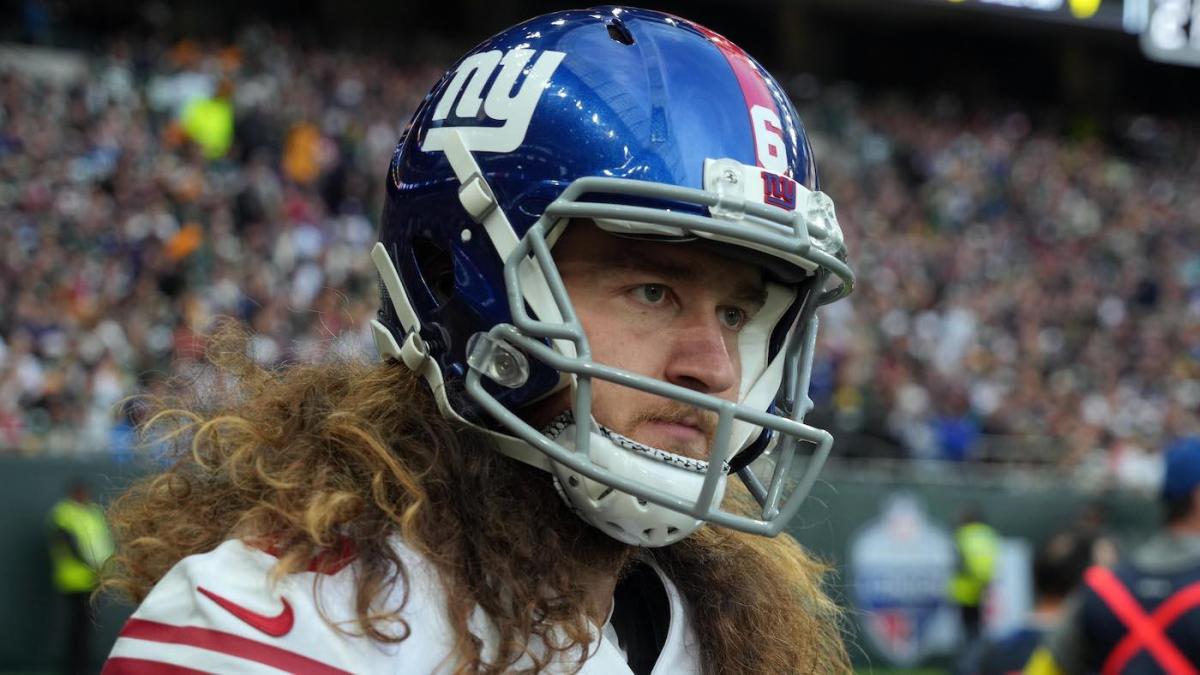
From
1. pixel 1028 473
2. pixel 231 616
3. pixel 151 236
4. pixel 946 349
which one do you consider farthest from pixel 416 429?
pixel 946 349

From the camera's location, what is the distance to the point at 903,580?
10.8 m

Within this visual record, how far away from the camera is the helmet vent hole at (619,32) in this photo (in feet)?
5.87

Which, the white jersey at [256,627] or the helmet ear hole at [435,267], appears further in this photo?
the helmet ear hole at [435,267]

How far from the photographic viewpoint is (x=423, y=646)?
1463mm

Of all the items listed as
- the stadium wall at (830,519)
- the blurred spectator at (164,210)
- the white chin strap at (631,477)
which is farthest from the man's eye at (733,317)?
the blurred spectator at (164,210)

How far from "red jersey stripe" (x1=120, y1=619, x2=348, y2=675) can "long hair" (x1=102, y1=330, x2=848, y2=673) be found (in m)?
0.07

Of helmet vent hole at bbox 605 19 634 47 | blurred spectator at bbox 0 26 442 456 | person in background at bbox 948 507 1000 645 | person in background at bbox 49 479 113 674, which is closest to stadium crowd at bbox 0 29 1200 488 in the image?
blurred spectator at bbox 0 26 442 456

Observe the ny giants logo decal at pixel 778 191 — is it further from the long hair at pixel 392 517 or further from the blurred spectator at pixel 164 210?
the blurred spectator at pixel 164 210

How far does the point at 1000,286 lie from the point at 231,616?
1549cm

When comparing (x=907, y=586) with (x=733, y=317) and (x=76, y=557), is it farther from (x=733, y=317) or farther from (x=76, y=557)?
(x=733, y=317)

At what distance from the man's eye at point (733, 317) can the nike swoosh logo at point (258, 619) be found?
691mm

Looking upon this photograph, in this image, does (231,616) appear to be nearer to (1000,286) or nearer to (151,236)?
(151,236)

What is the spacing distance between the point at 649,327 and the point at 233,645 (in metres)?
0.59

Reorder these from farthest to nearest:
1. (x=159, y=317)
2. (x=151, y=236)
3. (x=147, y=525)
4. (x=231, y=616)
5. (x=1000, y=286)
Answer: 1. (x=1000, y=286)
2. (x=151, y=236)
3. (x=159, y=317)
4. (x=147, y=525)
5. (x=231, y=616)
